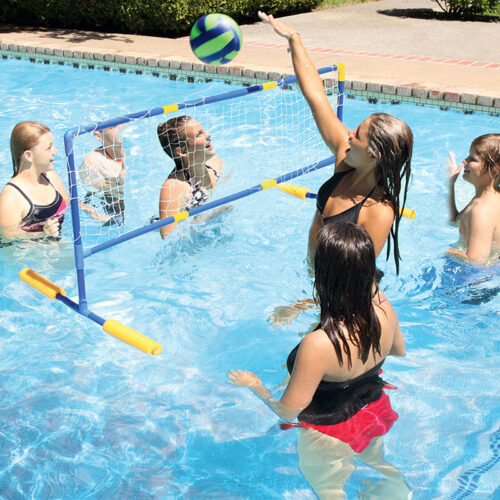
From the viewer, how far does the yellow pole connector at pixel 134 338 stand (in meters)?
4.03

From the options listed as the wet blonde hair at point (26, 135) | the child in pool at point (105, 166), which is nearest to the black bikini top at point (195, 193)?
the child in pool at point (105, 166)

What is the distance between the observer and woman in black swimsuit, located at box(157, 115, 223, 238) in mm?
5328

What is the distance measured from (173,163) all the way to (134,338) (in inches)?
196

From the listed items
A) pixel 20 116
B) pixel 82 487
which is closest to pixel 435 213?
pixel 82 487

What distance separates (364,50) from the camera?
498 inches

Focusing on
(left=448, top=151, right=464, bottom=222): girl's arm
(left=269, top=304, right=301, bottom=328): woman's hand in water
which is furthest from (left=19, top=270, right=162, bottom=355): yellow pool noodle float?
(left=448, top=151, right=464, bottom=222): girl's arm

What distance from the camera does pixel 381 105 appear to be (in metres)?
10.2

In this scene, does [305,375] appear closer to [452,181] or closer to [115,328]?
[115,328]

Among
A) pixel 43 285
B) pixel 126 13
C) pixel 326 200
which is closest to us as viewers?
pixel 326 200

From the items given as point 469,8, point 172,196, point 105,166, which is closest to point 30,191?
point 105,166

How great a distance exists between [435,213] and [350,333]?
489cm

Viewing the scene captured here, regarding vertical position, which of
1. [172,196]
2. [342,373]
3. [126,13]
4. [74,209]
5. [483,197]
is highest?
[126,13]

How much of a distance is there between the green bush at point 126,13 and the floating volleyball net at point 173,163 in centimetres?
475

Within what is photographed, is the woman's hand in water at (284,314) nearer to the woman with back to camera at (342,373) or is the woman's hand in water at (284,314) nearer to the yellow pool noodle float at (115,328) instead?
the yellow pool noodle float at (115,328)
